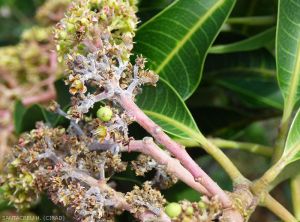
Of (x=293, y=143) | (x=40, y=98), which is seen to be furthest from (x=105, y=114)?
(x=40, y=98)

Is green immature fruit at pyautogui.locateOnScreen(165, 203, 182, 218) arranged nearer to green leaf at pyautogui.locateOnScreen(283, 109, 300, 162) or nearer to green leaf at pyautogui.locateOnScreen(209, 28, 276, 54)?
green leaf at pyautogui.locateOnScreen(283, 109, 300, 162)

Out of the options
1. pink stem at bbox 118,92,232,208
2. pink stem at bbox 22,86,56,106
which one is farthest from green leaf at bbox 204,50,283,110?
pink stem at bbox 118,92,232,208

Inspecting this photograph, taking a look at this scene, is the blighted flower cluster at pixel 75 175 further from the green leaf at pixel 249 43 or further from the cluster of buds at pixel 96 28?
the green leaf at pixel 249 43

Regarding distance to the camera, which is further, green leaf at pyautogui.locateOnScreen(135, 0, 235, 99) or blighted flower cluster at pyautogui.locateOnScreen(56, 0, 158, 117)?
green leaf at pyautogui.locateOnScreen(135, 0, 235, 99)

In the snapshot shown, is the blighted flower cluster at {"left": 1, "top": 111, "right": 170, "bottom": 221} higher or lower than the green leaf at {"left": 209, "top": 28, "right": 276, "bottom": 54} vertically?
lower

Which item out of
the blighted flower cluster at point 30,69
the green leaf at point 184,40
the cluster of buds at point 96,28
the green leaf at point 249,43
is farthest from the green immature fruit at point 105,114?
the blighted flower cluster at point 30,69
